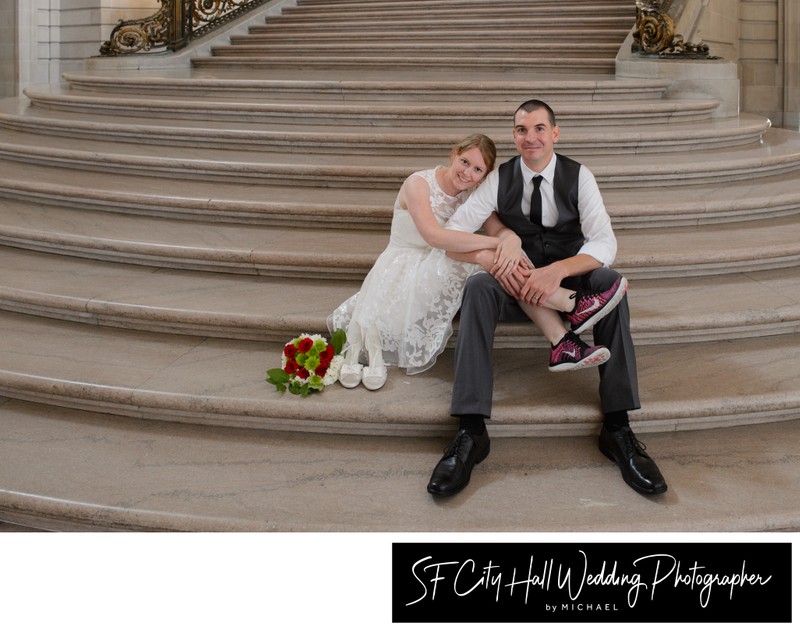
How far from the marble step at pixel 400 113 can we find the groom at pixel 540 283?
2298 mm

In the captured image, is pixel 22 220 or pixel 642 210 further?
pixel 22 220

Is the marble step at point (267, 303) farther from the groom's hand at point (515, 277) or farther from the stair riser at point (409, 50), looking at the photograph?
the stair riser at point (409, 50)

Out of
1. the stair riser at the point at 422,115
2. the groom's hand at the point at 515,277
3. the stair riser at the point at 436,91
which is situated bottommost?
the groom's hand at the point at 515,277

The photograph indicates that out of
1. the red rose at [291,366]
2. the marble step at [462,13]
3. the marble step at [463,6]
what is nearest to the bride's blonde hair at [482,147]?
the red rose at [291,366]

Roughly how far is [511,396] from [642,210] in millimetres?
1835

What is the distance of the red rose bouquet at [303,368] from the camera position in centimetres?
325

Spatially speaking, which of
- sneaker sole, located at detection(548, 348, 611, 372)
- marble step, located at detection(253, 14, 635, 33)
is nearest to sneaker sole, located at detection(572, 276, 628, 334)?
sneaker sole, located at detection(548, 348, 611, 372)

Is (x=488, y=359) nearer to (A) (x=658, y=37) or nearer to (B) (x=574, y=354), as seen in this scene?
(B) (x=574, y=354)

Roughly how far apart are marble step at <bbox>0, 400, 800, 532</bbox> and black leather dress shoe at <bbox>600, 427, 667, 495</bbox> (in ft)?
0.14

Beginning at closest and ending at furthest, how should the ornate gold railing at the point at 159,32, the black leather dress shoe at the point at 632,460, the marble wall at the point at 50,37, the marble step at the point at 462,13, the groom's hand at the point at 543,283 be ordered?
the black leather dress shoe at the point at 632,460
the groom's hand at the point at 543,283
the marble step at the point at 462,13
the ornate gold railing at the point at 159,32
the marble wall at the point at 50,37

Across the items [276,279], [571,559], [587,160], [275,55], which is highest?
[275,55]

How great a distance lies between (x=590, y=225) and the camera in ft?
10.7

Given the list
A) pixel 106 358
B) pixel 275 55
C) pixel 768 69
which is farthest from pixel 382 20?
pixel 106 358

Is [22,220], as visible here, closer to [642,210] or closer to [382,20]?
[642,210]
